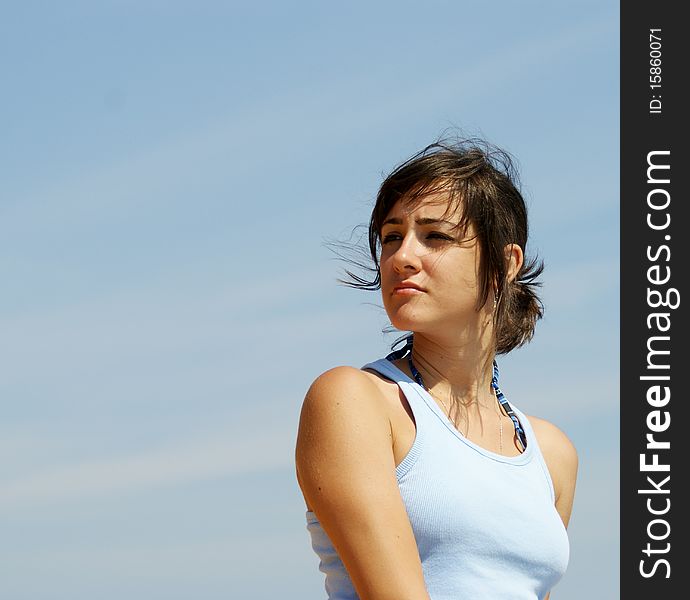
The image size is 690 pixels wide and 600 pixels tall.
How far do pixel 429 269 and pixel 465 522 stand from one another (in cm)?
84

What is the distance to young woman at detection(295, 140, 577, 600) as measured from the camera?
3.67 m

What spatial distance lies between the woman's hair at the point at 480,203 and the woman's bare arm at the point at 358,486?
2.31 ft

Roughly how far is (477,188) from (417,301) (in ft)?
1.65

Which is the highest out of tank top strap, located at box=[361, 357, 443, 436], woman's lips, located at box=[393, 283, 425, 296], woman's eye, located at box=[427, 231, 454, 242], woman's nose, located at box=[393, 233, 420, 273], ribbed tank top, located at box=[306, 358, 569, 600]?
woman's eye, located at box=[427, 231, 454, 242]

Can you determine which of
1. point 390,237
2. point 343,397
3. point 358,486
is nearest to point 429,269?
point 390,237

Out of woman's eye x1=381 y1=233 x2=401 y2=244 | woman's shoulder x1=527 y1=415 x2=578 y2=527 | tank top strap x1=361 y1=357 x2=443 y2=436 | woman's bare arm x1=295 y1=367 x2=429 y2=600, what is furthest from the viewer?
woman's shoulder x1=527 y1=415 x2=578 y2=527

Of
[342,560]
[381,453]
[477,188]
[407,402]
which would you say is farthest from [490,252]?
[342,560]

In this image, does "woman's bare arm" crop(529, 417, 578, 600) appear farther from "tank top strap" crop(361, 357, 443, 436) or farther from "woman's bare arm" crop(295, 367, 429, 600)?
"woman's bare arm" crop(295, 367, 429, 600)

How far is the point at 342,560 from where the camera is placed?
373 cm

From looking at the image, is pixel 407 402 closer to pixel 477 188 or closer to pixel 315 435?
pixel 315 435

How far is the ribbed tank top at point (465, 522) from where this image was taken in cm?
374

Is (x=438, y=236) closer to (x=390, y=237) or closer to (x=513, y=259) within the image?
(x=390, y=237)

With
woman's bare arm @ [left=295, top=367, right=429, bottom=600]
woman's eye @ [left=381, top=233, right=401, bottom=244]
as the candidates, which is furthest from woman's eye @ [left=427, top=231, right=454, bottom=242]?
woman's bare arm @ [left=295, top=367, right=429, bottom=600]

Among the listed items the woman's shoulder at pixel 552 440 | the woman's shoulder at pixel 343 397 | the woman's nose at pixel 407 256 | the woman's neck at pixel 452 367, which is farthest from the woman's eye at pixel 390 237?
the woman's shoulder at pixel 552 440
